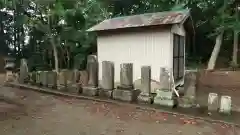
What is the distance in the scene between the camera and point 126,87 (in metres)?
7.37

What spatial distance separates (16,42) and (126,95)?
1732 cm

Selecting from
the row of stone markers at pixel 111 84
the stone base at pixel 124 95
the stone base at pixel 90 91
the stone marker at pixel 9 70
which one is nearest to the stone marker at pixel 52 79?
the row of stone markers at pixel 111 84

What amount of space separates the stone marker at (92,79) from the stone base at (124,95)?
2.74 feet

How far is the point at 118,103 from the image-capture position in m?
7.08

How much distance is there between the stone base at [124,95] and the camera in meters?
7.26

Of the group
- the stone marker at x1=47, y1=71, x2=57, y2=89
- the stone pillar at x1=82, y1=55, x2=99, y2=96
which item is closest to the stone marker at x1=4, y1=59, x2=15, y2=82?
the stone marker at x1=47, y1=71, x2=57, y2=89

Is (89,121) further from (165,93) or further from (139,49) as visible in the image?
(139,49)

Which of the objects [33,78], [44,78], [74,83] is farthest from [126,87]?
[33,78]

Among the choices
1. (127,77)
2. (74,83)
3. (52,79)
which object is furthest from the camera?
(52,79)

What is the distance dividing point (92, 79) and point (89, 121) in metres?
2.79

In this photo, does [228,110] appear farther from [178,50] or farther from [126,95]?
[178,50]

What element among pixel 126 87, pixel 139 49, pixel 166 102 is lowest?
pixel 166 102

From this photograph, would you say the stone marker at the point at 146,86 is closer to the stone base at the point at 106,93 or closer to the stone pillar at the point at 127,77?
the stone pillar at the point at 127,77

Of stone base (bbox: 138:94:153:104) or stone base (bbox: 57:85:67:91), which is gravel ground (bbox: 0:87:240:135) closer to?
stone base (bbox: 138:94:153:104)
